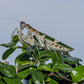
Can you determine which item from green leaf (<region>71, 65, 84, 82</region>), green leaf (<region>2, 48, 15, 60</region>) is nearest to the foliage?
green leaf (<region>71, 65, 84, 82</region>)

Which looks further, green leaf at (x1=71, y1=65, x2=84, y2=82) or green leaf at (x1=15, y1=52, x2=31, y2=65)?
green leaf at (x1=15, y1=52, x2=31, y2=65)

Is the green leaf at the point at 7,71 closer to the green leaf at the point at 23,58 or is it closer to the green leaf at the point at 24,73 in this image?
the green leaf at the point at 24,73

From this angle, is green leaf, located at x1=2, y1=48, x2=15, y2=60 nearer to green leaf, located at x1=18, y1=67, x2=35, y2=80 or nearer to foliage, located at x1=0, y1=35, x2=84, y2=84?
foliage, located at x1=0, y1=35, x2=84, y2=84

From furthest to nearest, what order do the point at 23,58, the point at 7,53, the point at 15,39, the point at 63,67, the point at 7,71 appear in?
the point at 15,39, the point at 7,53, the point at 23,58, the point at 63,67, the point at 7,71

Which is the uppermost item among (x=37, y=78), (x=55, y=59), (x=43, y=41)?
(x=43, y=41)

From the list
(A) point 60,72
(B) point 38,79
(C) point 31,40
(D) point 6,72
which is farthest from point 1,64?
(C) point 31,40

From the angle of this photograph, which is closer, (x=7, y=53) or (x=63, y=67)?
(x=63, y=67)

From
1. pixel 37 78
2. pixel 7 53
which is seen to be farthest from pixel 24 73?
pixel 7 53

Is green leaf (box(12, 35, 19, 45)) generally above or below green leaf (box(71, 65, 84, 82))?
above

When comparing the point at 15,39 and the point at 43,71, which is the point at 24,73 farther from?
the point at 15,39

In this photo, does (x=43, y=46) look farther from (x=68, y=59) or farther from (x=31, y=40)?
(x=68, y=59)

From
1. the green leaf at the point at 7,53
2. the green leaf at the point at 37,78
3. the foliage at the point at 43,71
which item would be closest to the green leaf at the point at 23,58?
the foliage at the point at 43,71

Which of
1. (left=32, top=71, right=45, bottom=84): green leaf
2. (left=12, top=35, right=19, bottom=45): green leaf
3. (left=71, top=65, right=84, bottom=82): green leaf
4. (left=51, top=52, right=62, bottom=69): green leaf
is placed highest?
(left=12, top=35, right=19, bottom=45): green leaf
